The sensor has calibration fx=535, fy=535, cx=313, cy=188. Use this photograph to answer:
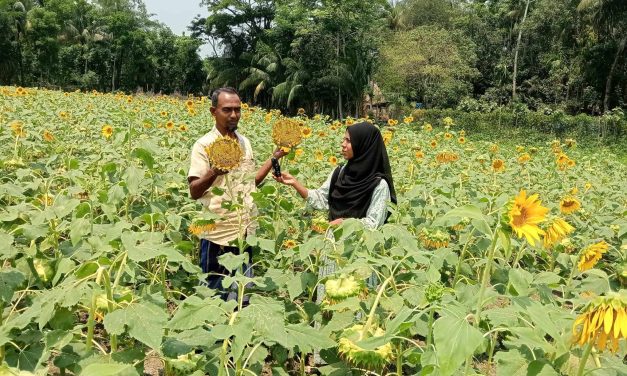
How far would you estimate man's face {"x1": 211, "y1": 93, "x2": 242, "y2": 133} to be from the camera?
2418 mm

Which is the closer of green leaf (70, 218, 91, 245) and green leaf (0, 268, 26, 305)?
green leaf (0, 268, 26, 305)

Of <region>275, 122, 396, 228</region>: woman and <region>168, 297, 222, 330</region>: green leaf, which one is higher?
<region>275, 122, 396, 228</region>: woman

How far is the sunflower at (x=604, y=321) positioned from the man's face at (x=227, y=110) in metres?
1.78

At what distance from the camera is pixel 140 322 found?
1.11 meters

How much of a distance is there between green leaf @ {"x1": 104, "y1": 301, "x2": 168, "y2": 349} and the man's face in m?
1.39

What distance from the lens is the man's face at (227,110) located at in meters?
2.42

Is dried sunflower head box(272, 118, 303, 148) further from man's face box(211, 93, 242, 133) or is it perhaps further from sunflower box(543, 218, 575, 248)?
sunflower box(543, 218, 575, 248)

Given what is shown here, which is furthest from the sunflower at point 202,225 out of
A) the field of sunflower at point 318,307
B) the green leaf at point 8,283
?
the green leaf at point 8,283

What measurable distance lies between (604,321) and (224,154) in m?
1.37

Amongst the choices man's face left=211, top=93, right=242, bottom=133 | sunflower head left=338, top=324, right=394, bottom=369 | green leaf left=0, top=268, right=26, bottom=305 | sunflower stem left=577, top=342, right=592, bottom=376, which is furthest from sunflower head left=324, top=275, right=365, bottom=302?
man's face left=211, top=93, right=242, bottom=133

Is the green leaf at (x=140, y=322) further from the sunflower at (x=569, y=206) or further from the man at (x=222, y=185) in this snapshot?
the sunflower at (x=569, y=206)

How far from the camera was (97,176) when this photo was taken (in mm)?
3277

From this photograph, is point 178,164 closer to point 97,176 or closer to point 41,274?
point 97,176

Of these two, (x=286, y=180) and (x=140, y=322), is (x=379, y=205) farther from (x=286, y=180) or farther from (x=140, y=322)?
(x=140, y=322)
